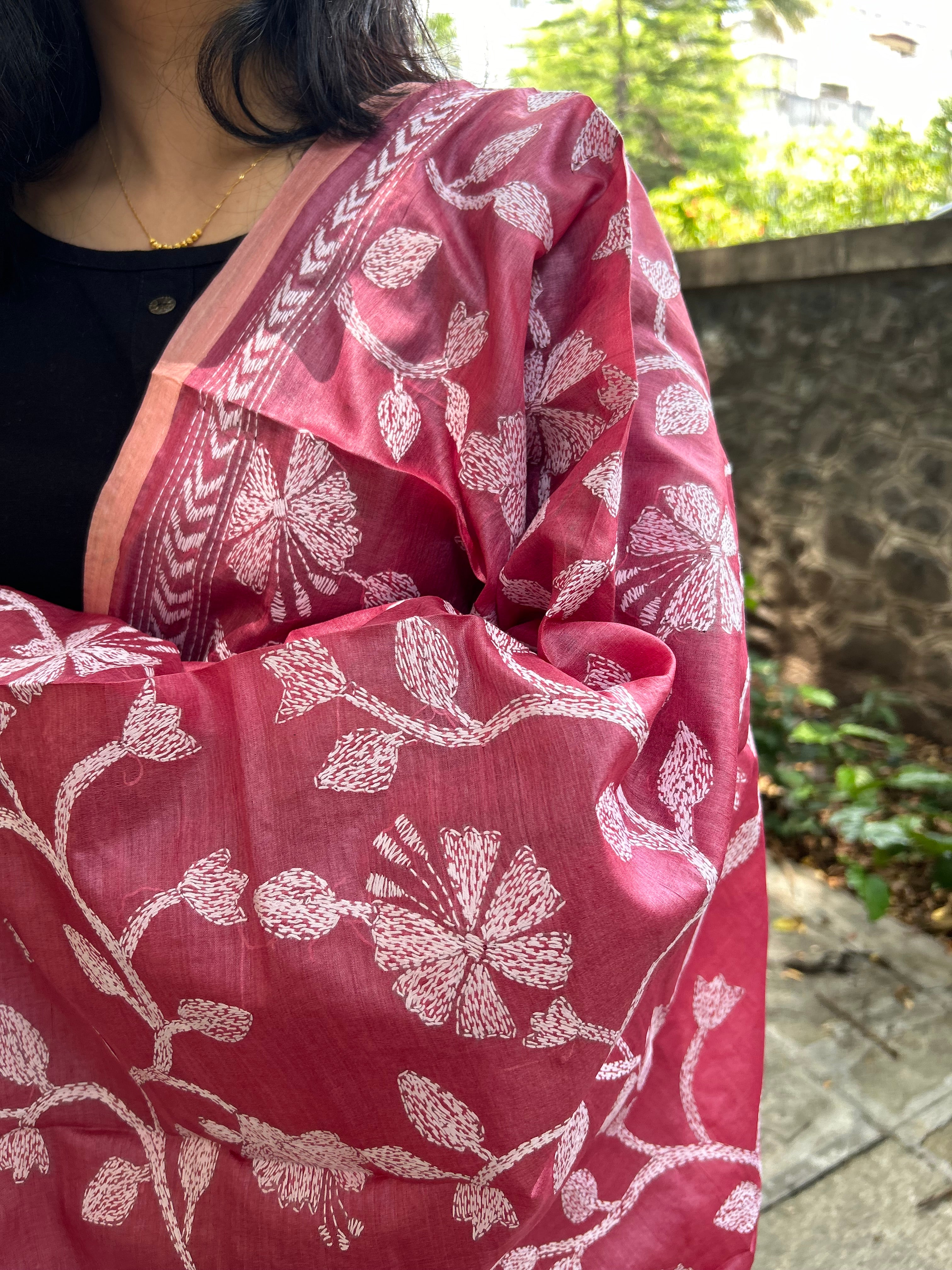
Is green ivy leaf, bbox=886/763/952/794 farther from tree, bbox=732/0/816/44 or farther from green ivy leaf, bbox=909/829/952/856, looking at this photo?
tree, bbox=732/0/816/44

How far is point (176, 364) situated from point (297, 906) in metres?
0.39

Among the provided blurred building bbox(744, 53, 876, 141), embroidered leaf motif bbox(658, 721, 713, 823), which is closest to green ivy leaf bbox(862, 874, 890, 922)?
embroidered leaf motif bbox(658, 721, 713, 823)

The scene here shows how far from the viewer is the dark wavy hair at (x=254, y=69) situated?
749mm

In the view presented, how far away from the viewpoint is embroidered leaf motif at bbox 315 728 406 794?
22.1 inches

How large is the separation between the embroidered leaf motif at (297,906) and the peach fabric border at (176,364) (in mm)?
281

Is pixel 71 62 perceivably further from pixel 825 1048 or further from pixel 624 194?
pixel 825 1048

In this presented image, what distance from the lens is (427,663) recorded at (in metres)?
0.58

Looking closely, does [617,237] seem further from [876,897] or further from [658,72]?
[658,72]

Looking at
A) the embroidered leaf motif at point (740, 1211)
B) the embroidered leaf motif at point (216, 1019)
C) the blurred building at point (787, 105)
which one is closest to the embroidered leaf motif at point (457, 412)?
the embroidered leaf motif at point (216, 1019)

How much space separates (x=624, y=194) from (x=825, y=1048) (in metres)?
1.54

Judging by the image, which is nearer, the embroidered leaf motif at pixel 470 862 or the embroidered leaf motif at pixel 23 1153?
the embroidered leaf motif at pixel 470 862

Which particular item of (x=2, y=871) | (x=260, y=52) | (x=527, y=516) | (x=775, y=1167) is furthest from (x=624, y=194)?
(x=775, y=1167)

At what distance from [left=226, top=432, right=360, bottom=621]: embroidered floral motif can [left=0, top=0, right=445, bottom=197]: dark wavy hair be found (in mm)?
303

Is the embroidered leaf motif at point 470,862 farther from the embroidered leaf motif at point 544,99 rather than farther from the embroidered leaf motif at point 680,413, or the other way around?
the embroidered leaf motif at point 544,99
